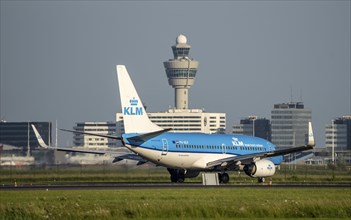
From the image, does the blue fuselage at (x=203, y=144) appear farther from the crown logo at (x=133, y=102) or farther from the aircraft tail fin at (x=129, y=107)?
the crown logo at (x=133, y=102)

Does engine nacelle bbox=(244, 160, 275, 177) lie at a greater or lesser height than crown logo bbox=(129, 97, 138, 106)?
lesser

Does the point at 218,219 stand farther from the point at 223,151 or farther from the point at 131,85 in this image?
the point at 223,151

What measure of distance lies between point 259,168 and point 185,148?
6030mm

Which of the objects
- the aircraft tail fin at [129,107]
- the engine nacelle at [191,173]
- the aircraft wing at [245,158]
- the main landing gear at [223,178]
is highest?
the aircraft tail fin at [129,107]

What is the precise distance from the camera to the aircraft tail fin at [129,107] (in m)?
79.6

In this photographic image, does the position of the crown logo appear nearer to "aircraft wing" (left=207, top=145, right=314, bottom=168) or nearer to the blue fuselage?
the blue fuselage

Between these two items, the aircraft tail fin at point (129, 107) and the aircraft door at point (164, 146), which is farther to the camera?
the aircraft door at point (164, 146)

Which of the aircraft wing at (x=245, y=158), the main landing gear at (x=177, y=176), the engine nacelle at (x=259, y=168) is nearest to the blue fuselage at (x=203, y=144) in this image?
the aircraft wing at (x=245, y=158)

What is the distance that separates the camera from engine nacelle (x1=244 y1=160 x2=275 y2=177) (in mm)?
84000

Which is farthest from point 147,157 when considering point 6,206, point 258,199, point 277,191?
point 6,206

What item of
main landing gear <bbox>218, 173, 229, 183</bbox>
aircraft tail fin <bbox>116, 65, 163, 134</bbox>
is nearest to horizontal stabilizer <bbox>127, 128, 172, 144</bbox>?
aircraft tail fin <bbox>116, 65, 163, 134</bbox>

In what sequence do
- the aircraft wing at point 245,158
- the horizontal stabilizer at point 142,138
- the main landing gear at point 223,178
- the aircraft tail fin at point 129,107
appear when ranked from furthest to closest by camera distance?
the main landing gear at point 223,178
the aircraft wing at point 245,158
the aircraft tail fin at point 129,107
the horizontal stabilizer at point 142,138

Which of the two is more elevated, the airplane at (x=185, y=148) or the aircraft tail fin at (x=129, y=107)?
the aircraft tail fin at (x=129, y=107)

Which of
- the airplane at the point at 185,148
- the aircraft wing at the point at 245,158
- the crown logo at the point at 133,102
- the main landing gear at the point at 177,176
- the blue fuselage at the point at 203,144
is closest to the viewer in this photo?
the airplane at the point at 185,148
